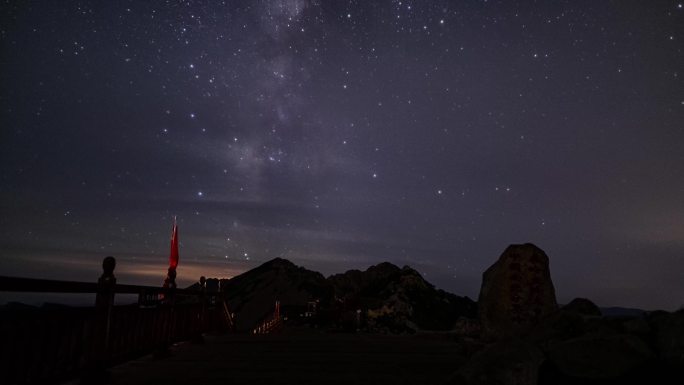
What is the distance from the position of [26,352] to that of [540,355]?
494cm

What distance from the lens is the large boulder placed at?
9.26 m

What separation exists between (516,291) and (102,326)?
7203mm

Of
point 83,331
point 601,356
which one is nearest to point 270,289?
Answer: point 83,331

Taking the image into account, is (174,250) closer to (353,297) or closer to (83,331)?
(83,331)

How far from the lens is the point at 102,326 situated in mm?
5844

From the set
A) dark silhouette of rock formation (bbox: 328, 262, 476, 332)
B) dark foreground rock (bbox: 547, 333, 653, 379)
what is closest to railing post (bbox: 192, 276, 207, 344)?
dark foreground rock (bbox: 547, 333, 653, 379)

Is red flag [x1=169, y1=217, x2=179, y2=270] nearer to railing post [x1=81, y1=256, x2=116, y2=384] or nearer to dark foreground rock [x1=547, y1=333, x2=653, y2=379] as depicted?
railing post [x1=81, y1=256, x2=116, y2=384]

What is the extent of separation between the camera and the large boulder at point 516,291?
30.4ft

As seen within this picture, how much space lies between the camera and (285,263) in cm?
7150

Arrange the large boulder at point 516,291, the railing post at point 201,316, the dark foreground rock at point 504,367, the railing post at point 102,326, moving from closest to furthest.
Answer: the dark foreground rock at point 504,367 → the railing post at point 102,326 → the large boulder at point 516,291 → the railing post at point 201,316

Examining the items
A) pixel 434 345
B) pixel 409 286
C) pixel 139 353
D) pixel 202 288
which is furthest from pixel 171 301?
pixel 409 286

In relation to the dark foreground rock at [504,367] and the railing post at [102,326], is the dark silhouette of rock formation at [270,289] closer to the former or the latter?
the railing post at [102,326]

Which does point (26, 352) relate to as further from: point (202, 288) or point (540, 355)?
point (202, 288)

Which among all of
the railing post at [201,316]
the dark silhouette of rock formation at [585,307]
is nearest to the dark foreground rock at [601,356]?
the dark silhouette of rock formation at [585,307]
